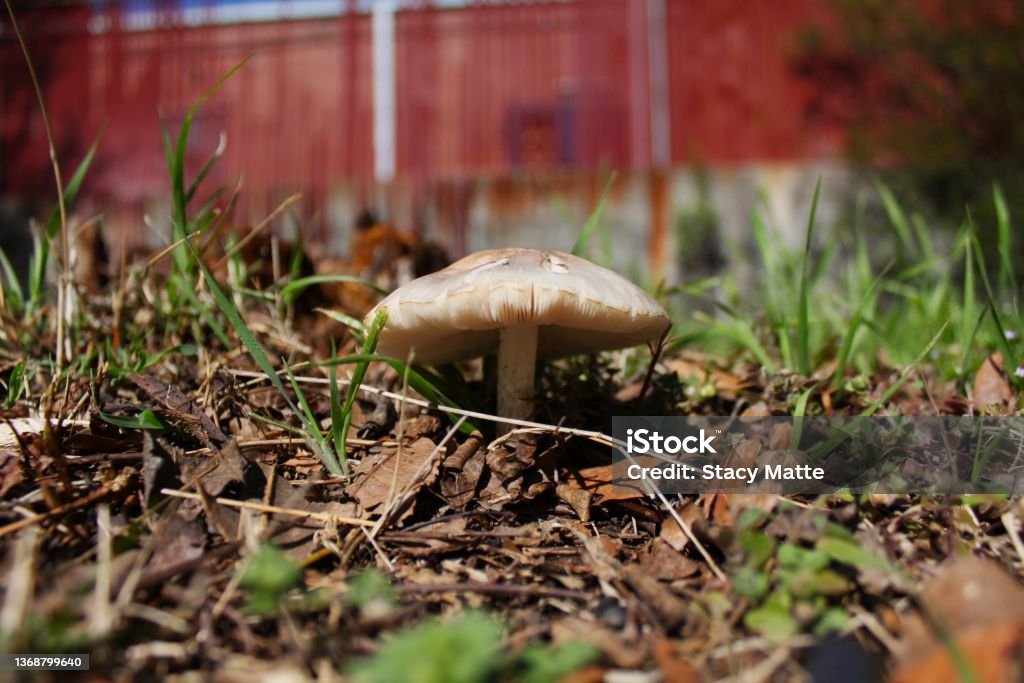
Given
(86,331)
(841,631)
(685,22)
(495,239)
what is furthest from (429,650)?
(685,22)

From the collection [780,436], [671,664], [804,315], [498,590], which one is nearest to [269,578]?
[498,590]

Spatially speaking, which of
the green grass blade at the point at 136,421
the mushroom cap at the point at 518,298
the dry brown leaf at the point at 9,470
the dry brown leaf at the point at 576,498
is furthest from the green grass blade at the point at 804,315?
the dry brown leaf at the point at 9,470

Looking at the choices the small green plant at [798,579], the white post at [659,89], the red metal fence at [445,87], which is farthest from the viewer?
the white post at [659,89]

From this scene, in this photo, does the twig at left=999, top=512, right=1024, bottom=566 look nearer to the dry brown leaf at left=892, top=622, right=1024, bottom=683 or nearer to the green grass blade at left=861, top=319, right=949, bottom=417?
the green grass blade at left=861, top=319, right=949, bottom=417

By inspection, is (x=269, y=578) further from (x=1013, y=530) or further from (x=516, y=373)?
(x=1013, y=530)

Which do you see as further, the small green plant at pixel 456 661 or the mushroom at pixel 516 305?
the mushroom at pixel 516 305

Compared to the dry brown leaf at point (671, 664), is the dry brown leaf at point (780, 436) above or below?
above

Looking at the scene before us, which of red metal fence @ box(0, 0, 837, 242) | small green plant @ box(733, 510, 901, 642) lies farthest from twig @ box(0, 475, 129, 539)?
red metal fence @ box(0, 0, 837, 242)

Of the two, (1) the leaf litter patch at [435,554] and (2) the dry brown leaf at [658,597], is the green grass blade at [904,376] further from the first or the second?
(2) the dry brown leaf at [658,597]
